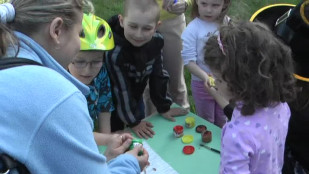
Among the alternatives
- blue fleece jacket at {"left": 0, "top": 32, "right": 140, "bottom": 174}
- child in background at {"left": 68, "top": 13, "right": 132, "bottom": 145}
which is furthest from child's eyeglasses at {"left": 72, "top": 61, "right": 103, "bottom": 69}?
blue fleece jacket at {"left": 0, "top": 32, "right": 140, "bottom": 174}

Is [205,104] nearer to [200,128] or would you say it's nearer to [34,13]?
[200,128]

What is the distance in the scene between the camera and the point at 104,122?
217cm

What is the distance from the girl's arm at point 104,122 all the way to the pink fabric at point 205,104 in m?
0.76

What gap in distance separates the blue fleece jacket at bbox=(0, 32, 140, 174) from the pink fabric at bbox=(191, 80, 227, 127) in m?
1.75

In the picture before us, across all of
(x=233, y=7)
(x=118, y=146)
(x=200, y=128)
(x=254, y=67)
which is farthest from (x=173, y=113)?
(x=233, y=7)

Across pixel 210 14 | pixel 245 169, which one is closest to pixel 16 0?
pixel 245 169

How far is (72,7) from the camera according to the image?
1.08 meters

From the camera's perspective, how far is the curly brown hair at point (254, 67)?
4.50 feet

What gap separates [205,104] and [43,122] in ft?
6.24

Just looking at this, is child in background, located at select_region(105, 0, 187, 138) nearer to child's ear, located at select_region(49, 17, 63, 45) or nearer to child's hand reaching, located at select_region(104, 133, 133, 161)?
child's hand reaching, located at select_region(104, 133, 133, 161)

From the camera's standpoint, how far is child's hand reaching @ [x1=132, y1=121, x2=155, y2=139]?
Answer: 6.93 ft

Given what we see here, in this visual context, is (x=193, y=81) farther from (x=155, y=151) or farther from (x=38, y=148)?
(x=38, y=148)

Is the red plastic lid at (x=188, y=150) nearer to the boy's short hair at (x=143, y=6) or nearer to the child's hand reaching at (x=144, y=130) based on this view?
the child's hand reaching at (x=144, y=130)

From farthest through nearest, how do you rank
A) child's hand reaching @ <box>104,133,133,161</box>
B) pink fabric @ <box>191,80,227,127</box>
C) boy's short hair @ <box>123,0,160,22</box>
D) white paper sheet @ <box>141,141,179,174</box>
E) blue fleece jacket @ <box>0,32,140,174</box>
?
pink fabric @ <box>191,80,227,127</box> < boy's short hair @ <box>123,0,160,22</box> < white paper sheet @ <box>141,141,179,174</box> < child's hand reaching @ <box>104,133,133,161</box> < blue fleece jacket @ <box>0,32,140,174</box>
